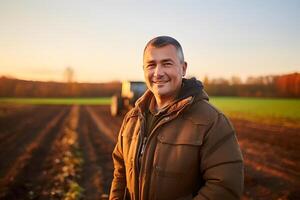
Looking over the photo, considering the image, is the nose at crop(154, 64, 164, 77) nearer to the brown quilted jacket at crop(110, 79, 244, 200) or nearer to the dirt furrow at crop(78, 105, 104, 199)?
the brown quilted jacket at crop(110, 79, 244, 200)

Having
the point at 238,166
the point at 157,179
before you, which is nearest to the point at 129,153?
the point at 157,179

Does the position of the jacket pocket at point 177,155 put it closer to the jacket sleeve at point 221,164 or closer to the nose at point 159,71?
the jacket sleeve at point 221,164

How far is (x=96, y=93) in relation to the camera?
73.1 m

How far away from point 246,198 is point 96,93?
227 ft

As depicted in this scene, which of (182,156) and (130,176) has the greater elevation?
(182,156)

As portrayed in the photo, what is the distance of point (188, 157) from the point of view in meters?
1.86

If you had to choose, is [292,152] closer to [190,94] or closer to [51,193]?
[51,193]

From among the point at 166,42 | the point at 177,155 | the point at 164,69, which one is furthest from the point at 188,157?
the point at 166,42

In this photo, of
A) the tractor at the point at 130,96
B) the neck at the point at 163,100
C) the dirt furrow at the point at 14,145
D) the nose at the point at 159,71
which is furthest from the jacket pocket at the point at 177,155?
Answer: the tractor at the point at 130,96

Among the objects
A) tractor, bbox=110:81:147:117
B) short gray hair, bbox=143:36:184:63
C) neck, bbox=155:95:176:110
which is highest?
short gray hair, bbox=143:36:184:63

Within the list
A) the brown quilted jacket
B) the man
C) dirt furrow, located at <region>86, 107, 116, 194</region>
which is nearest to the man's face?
the man

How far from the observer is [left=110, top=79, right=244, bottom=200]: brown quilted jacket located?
1.78 m

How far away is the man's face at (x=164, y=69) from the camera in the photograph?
203 cm

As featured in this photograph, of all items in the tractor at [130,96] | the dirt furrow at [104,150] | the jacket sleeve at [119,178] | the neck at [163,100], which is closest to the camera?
the neck at [163,100]
